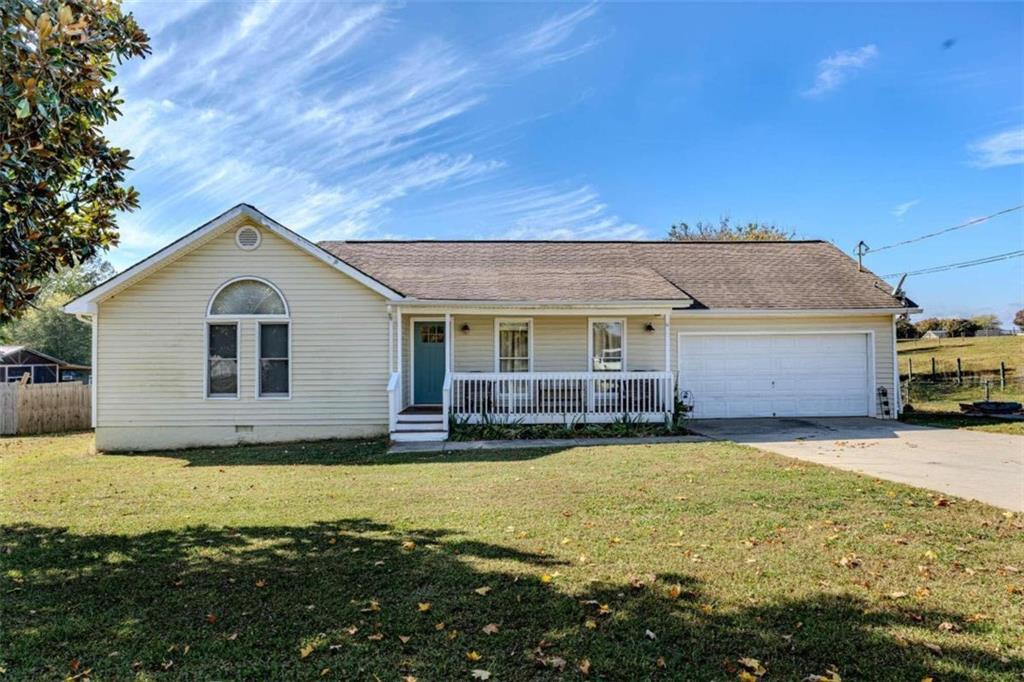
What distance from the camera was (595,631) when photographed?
327 centimetres

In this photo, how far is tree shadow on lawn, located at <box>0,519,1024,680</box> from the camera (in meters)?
2.91

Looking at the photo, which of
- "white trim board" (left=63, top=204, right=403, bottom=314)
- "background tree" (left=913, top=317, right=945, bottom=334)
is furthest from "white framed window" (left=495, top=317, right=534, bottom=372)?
"background tree" (left=913, top=317, right=945, bottom=334)

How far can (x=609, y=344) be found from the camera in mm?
14117

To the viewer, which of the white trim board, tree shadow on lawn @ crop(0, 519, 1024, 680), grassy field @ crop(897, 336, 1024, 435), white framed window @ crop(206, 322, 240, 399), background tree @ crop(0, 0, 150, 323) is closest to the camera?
tree shadow on lawn @ crop(0, 519, 1024, 680)

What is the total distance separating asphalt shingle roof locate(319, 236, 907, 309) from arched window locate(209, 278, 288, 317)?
2603 millimetres

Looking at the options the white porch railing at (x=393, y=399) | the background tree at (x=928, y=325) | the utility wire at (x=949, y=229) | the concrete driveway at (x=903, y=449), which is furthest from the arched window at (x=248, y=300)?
the background tree at (x=928, y=325)

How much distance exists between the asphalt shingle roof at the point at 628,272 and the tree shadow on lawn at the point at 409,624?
8631 mm

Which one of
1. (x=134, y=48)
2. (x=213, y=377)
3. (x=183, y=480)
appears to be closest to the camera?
(x=134, y=48)

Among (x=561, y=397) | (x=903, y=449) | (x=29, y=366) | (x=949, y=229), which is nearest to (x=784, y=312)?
(x=903, y=449)

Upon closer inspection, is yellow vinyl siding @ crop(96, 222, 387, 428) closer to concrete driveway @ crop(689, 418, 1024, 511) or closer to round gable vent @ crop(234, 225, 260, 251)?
round gable vent @ crop(234, 225, 260, 251)

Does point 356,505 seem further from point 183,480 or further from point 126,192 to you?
point 126,192

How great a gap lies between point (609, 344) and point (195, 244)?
983 cm

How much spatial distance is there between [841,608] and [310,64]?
1212cm

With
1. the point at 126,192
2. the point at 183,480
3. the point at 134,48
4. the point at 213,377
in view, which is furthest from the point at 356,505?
the point at 213,377
